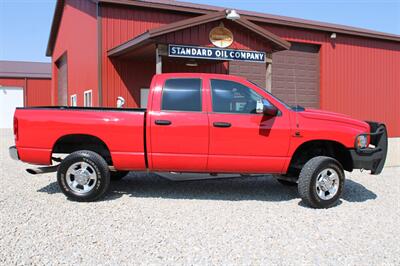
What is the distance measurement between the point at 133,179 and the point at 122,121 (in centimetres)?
227

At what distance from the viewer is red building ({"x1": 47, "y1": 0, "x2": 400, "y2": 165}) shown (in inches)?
435

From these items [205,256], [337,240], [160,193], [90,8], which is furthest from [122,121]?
[90,8]

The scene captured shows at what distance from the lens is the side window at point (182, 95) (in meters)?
5.91

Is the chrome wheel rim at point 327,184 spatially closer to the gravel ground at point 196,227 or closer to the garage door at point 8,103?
the gravel ground at point 196,227

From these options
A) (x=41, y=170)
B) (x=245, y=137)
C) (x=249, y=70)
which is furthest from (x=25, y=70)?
(x=245, y=137)

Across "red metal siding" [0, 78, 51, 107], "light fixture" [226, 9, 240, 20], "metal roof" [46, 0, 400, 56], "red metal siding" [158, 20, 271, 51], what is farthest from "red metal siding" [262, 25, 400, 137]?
"red metal siding" [0, 78, 51, 107]

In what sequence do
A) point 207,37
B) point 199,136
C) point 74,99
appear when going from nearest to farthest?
point 199,136 → point 207,37 → point 74,99

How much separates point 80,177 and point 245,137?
2623 millimetres

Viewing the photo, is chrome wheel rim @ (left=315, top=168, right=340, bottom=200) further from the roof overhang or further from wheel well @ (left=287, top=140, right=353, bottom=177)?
the roof overhang

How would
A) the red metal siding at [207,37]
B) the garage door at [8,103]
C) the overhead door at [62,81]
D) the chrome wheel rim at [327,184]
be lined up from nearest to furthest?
1. the chrome wheel rim at [327,184]
2. the red metal siding at [207,37]
3. the overhead door at [62,81]
4. the garage door at [8,103]

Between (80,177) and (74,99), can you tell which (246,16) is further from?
(80,177)

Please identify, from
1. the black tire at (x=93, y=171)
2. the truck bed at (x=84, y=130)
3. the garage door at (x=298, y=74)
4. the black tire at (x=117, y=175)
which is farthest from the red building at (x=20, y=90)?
the black tire at (x=93, y=171)

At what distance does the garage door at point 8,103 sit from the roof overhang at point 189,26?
72.0 feet

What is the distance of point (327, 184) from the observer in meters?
5.84
